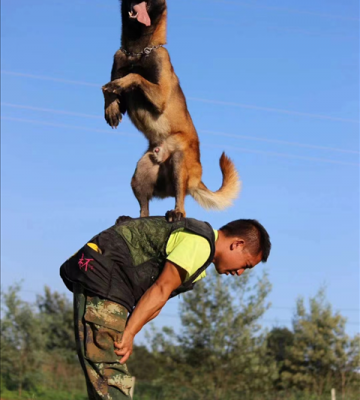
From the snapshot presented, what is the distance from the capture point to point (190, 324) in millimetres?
24016

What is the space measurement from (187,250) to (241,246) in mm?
449

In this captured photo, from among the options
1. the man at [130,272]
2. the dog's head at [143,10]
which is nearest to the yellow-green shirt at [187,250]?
the man at [130,272]

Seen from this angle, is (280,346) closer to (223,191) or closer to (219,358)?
(219,358)

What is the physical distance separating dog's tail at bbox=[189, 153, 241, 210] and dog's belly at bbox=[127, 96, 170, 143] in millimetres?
652

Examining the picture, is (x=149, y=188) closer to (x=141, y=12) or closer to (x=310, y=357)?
(x=141, y=12)

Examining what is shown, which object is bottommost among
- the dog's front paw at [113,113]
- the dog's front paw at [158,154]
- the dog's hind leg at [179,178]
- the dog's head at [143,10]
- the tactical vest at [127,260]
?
the tactical vest at [127,260]

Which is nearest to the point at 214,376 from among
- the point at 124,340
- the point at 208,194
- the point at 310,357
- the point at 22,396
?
the point at 310,357

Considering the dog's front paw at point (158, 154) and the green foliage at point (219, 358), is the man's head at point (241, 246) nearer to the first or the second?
the dog's front paw at point (158, 154)

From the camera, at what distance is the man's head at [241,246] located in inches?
156

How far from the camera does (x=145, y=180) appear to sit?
6133 millimetres

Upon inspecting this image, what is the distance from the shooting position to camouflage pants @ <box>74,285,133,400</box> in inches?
145

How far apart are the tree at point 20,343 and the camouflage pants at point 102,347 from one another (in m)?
24.9

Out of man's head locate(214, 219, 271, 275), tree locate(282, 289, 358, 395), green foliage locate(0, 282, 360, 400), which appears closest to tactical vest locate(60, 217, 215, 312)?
man's head locate(214, 219, 271, 275)

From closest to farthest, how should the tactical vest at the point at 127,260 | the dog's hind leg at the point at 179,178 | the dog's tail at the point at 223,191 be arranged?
the tactical vest at the point at 127,260, the dog's hind leg at the point at 179,178, the dog's tail at the point at 223,191
